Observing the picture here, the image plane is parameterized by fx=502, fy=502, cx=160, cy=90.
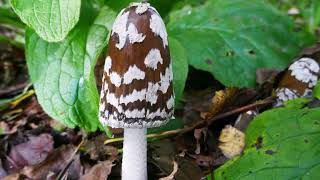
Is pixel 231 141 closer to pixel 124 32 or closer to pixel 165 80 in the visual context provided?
pixel 165 80

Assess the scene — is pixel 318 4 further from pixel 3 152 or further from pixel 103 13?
pixel 3 152

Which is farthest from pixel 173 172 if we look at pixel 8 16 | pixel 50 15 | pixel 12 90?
pixel 12 90

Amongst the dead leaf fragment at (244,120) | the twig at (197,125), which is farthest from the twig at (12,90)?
the dead leaf fragment at (244,120)

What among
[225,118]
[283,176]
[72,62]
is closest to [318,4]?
[225,118]

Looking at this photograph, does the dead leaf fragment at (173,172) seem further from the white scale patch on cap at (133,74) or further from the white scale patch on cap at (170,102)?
the white scale patch on cap at (133,74)

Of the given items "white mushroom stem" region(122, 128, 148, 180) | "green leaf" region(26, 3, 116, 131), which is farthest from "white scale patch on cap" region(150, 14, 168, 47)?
"green leaf" region(26, 3, 116, 131)
